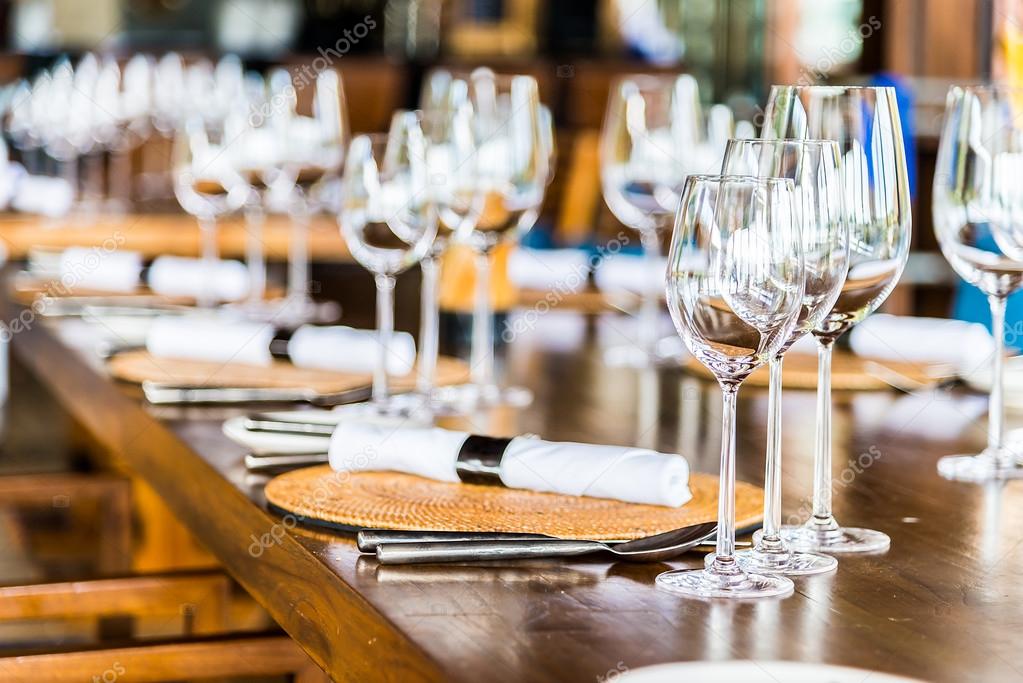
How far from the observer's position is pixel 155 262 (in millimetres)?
2127

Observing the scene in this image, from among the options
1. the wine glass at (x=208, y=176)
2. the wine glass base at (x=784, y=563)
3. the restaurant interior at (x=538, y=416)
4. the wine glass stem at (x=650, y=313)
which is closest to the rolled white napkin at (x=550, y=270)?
the restaurant interior at (x=538, y=416)

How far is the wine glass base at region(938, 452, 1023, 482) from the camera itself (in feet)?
3.57

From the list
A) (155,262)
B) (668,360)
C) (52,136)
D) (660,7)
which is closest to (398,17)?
(660,7)

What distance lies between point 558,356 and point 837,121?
0.81 metres

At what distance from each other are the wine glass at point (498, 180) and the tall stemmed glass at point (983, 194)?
1.47ft

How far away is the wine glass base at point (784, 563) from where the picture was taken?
2.71 feet

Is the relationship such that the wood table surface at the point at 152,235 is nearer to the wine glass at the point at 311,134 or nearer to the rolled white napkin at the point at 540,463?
the wine glass at the point at 311,134

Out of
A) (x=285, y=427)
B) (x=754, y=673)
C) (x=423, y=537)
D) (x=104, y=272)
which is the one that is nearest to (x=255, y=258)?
(x=104, y=272)

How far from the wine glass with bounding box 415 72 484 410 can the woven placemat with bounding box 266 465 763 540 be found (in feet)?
1.10

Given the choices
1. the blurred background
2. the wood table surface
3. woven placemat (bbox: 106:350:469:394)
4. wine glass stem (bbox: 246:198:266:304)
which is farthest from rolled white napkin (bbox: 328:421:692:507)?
the blurred background

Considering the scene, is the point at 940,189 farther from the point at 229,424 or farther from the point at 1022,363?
the point at 229,424

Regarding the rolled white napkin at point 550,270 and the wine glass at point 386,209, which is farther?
the rolled white napkin at point 550,270

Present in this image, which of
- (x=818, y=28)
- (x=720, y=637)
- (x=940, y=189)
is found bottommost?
(x=720, y=637)

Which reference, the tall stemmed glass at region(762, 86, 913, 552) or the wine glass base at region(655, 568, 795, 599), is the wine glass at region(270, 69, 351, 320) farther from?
the wine glass base at region(655, 568, 795, 599)
